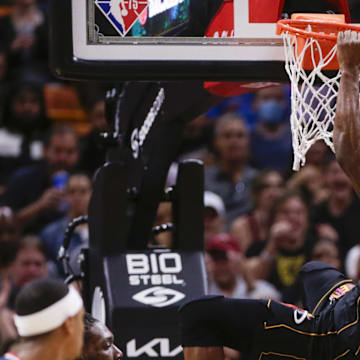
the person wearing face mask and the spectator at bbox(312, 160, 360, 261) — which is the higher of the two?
the person wearing face mask

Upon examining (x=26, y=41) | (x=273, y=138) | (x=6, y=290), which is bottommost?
(x=6, y=290)

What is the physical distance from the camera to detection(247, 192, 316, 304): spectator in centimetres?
773

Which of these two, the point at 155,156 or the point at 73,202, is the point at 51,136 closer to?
the point at 73,202

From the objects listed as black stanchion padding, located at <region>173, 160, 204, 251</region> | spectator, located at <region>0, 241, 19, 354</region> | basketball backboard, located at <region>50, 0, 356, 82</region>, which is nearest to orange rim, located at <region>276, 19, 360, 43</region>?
basketball backboard, located at <region>50, 0, 356, 82</region>

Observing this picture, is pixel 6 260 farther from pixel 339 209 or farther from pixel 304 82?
pixel 304 82

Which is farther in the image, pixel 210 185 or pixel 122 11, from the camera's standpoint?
pixel 210 185

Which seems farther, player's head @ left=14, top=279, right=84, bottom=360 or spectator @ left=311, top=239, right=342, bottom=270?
spectator @ left=311, top=239, right=342, bottom=270

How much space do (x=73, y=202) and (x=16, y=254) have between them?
65cm

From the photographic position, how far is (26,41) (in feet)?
32.6

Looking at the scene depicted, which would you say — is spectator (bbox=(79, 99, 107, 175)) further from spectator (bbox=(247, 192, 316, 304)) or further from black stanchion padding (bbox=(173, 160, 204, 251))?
black stanchion padding (bbox=(173, 160, 204, 251))

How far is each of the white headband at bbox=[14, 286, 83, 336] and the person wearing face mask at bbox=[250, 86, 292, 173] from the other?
575cm

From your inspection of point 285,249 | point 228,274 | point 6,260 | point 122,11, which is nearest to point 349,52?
point 122,11

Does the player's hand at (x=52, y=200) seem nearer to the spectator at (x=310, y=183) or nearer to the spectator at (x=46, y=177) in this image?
the spectator at (x=46, y=177)

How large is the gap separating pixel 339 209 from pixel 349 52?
4.38m
